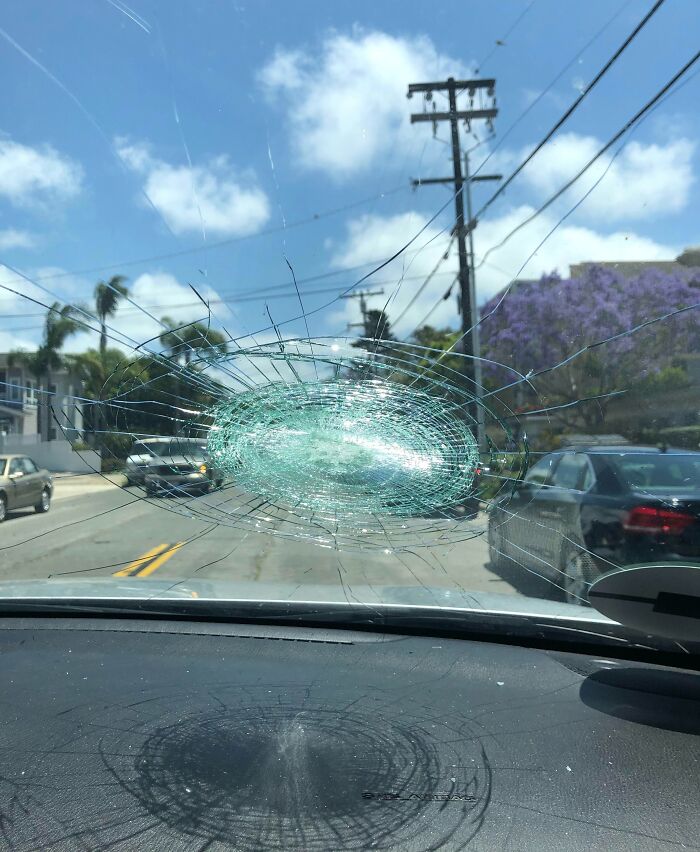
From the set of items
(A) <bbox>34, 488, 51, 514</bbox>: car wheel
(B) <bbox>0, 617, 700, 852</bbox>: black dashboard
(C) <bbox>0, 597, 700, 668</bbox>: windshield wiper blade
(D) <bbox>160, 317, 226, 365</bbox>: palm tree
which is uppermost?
(D) <bbox>160, 317, 226, 365</bbox>: palm tree

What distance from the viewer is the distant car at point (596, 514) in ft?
12.6

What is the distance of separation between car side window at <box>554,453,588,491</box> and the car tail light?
316mm

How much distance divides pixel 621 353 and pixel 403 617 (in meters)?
1.76

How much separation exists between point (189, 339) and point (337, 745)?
1.98 metres

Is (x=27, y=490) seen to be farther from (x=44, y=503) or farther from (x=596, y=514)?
(x=596, y=514)

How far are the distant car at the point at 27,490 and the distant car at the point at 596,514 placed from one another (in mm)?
2778

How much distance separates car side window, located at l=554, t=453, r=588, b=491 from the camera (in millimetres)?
3951

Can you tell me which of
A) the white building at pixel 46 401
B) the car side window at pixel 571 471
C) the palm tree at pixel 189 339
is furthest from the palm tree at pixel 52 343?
the car side window at pixel 571 471

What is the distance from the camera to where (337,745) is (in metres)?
2.90

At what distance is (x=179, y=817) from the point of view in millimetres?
2416

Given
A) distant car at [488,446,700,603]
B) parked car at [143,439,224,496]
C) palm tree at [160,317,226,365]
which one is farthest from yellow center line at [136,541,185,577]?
distant car at [488,446,700,603]

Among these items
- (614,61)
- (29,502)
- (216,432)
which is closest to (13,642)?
(29,502)

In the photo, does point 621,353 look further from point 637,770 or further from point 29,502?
point 29,502

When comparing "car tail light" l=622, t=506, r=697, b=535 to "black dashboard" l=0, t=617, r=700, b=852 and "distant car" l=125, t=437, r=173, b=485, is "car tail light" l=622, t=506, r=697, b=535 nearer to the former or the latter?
"black dashboard" l=0, t=617, r=700, b=852
